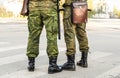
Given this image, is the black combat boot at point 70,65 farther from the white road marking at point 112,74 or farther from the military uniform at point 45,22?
the white road marking at point 112,74

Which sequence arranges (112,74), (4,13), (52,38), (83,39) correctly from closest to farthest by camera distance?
(52,38) → (112,74) → (83,39) → (4,13)

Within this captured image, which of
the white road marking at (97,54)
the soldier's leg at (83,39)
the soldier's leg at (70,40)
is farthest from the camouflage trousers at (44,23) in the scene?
the white road marking at (97,54)

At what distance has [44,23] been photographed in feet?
20.8

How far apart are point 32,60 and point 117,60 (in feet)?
6.97

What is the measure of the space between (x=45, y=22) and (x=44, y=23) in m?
0.02

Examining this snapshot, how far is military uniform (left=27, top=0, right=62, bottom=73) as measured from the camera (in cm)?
630

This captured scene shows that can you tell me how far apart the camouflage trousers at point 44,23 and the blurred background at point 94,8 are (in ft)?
70.1

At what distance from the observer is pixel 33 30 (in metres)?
6.33

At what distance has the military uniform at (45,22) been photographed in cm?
630

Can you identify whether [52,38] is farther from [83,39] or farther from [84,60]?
[84,60]

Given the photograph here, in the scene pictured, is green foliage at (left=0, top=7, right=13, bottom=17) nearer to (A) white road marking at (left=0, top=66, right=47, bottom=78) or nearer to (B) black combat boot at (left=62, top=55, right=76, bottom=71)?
(B) black combat boot at (left=62, top=55, right=76, bottom=71)

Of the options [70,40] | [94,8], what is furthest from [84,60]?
[94,8]

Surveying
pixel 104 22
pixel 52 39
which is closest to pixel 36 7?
pixel 52 39

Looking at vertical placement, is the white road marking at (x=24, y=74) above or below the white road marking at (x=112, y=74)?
above
